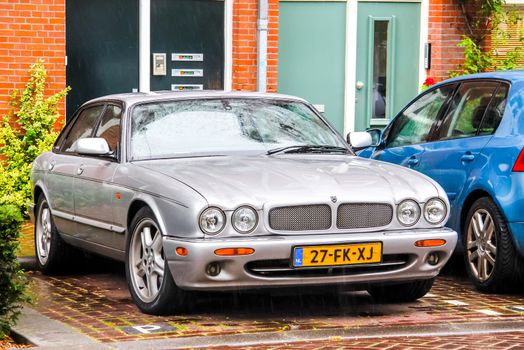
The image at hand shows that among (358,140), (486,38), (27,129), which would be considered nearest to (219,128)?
(358,140)

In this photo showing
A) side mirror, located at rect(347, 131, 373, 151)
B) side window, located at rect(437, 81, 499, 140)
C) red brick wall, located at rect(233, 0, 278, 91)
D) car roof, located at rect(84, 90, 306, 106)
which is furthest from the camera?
red brick wall, located at rect(233, 0, 278, 91)

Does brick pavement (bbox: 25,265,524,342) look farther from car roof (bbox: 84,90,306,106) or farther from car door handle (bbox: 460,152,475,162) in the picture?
car roof (bbox: 84,90,306,106)

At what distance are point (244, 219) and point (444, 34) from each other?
10105mm

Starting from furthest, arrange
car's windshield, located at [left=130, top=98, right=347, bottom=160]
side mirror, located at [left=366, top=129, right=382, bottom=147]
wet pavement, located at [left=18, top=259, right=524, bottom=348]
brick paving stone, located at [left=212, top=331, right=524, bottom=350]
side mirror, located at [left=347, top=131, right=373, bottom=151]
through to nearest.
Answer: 1. side mirror, located at [left=366, top=129, right=382, bottom=147]
2. side mirror, located at [left=347, top=131, right=373, bottom=151]
3. car's windshield, located at [left=130, top=98, right=347, bottom=160]
4. wet pavement, located at [left=18, top=259, right=524, bottom=348]
5. brick paving stone, located at [left=212, top=331, right=524, bottom=350]

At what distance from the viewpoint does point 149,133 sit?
30.2 ft

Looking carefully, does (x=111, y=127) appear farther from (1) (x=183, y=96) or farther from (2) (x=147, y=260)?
(2) (x=147, y=260)

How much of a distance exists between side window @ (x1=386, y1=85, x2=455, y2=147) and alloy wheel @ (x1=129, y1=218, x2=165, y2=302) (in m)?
3.18

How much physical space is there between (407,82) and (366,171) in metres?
9.19

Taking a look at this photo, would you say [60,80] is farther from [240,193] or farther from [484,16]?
[240,193]

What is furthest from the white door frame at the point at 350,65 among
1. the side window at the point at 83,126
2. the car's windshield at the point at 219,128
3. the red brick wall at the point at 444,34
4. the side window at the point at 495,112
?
the car's windshield at the point at 219,128

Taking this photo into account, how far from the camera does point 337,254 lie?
7.92 meters

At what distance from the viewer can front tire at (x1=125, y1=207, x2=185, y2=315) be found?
810 centimetres

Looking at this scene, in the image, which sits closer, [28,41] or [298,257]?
[298,257]

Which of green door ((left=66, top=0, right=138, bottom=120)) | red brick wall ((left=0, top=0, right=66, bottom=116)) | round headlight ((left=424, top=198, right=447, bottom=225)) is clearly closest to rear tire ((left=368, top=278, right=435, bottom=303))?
round headlight ((left=424, top=198, right=447, bottom=225))
